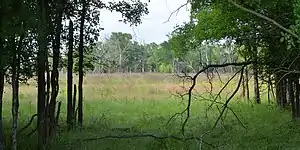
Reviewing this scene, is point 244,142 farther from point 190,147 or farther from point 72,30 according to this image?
point 72,30

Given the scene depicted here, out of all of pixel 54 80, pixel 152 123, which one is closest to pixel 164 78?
pixel 152 123

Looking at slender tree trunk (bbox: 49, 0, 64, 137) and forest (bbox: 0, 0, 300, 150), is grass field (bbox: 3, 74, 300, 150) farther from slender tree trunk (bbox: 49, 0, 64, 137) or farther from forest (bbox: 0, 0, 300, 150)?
slender tree trunk (bbox: 49, 0, 64, 137)

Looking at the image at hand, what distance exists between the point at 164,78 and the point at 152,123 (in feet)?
5.35

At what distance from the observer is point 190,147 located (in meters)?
10.9

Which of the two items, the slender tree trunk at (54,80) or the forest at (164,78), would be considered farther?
the slender tree trunk at (54,80)

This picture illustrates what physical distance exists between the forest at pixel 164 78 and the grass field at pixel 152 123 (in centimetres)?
4

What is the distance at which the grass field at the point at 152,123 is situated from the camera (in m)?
11.5

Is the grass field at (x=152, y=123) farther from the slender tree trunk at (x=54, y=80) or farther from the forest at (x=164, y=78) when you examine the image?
the slender tree trunk at (x=54, y=80)

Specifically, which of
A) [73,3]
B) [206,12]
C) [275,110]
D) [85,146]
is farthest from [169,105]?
[85,146]

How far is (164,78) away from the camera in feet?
55.6

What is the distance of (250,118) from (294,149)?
7.51 m

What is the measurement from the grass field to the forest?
38 millimetres

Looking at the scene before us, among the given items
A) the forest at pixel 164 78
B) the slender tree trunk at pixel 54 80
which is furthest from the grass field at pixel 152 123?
the slender tree trunk at pixel 54 80

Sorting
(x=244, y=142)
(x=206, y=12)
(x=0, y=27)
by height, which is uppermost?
(x=206, y=12)
